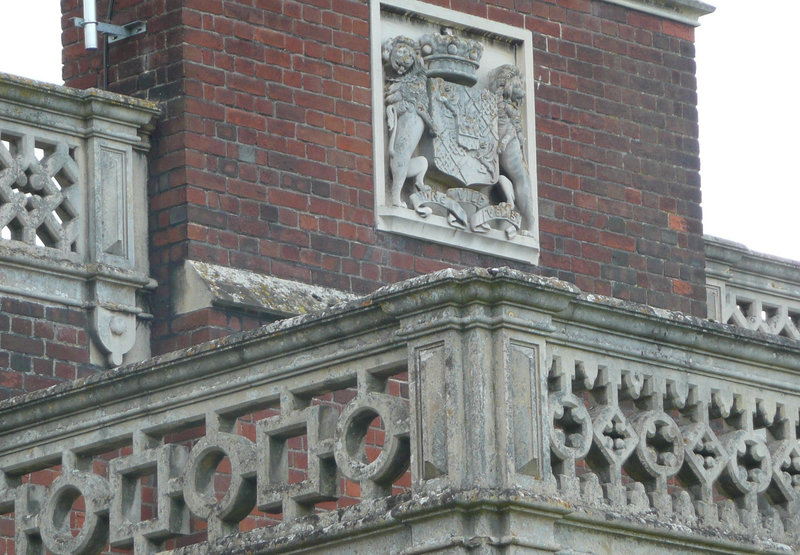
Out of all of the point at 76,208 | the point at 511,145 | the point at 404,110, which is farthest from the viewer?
the point at 511,145

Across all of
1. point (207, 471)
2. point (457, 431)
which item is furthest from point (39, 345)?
point (457, 431)

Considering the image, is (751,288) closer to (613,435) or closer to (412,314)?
(613,435)

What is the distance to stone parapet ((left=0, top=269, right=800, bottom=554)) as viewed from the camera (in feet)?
22.5

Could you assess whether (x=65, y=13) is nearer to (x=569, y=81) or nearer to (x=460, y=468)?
(x=569, y=81)

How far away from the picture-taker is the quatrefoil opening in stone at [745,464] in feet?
25.3

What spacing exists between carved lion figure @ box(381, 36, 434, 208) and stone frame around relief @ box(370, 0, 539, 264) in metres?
0.05

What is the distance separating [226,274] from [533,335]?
431 centimetres

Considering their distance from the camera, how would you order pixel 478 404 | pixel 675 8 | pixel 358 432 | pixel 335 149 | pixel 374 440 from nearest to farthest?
pixel 478 404 → pixel 358 432 → pixel 374 440 → pixel 335 149 → pixel 675 8

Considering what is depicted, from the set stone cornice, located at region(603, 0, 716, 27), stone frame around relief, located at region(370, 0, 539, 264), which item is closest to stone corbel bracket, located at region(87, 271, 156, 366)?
stone frame around relief, located at region(370, 0, 539, 264)

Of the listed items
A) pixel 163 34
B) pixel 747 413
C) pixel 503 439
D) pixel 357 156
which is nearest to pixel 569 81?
pixel 357 156

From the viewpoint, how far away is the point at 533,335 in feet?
22.9

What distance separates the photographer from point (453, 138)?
12.0 m

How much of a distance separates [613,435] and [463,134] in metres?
4.91

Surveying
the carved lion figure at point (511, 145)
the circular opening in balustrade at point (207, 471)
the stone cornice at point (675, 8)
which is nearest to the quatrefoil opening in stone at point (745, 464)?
the circular opening in balustrade at point (207, 471)
